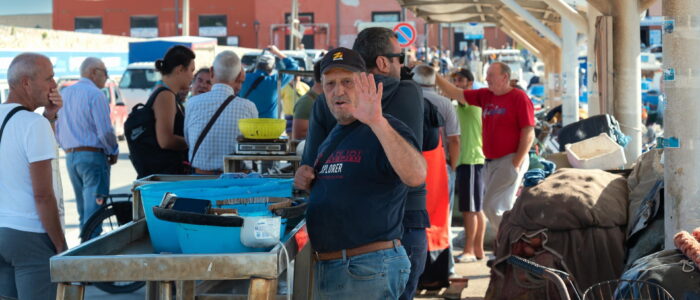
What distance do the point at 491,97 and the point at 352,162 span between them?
5063 millimetres

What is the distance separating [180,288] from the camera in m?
4.04

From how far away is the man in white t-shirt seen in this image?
177 inches

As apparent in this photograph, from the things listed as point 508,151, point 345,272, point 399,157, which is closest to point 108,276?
point 345,272

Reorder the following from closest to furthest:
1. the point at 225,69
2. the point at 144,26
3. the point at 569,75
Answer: the point at 225,69, the point at 569,75, the point at 144,26

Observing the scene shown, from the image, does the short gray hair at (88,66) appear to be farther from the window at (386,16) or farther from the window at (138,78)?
the window at (386,16)

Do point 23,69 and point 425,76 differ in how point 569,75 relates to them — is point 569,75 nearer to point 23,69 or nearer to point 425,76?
point 425,76

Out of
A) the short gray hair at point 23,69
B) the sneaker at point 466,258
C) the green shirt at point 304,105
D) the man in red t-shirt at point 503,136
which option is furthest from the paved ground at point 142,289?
the short gray hair at point 23,69

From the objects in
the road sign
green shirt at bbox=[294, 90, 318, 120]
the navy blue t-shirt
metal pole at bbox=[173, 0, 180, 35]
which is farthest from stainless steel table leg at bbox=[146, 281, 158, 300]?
metal pole at bbox=[173, 0, 180, 35]

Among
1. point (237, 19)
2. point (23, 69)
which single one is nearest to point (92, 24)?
point (237, 19)

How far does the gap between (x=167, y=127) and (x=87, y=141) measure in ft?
5.16

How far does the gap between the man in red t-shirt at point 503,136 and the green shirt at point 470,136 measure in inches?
19.5

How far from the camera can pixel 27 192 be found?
4.58 metres

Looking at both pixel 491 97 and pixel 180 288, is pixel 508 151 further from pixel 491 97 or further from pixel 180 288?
pixel 180 288

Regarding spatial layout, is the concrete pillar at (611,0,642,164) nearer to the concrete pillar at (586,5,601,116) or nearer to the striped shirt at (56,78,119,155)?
the concrete pillar at (586,5,601,116)
